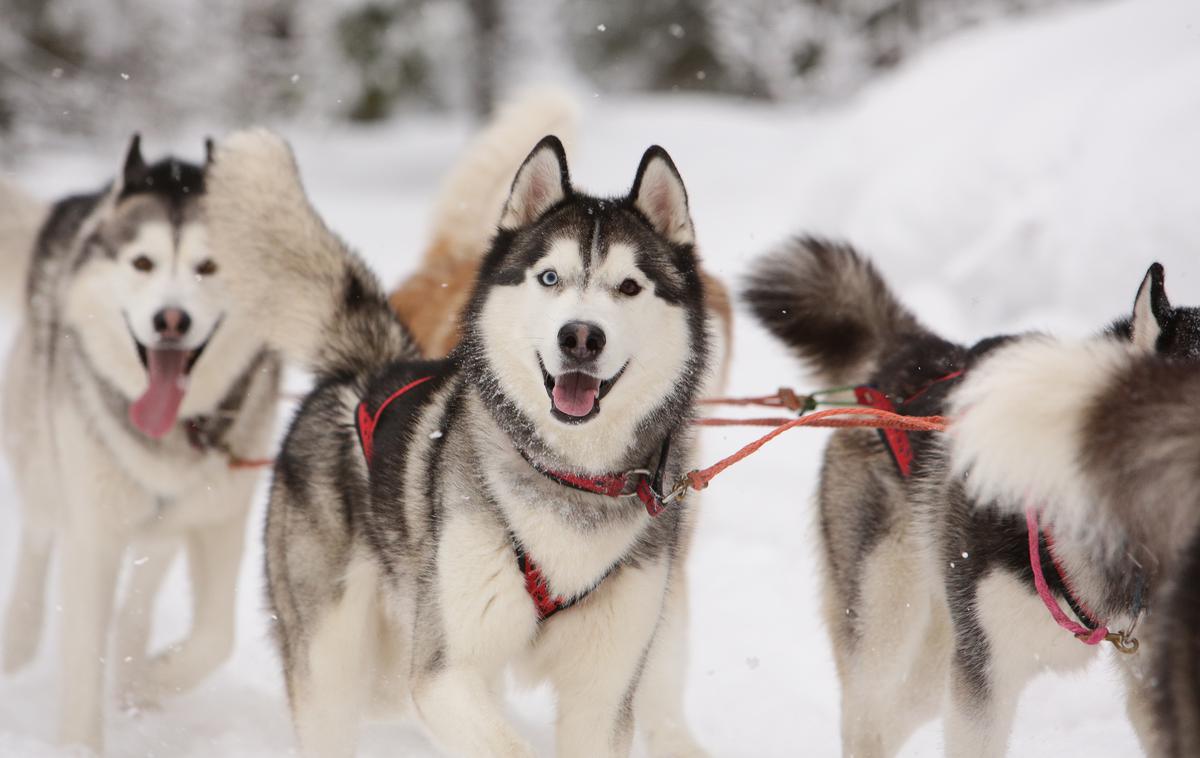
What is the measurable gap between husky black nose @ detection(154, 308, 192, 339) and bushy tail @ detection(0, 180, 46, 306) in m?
1.57

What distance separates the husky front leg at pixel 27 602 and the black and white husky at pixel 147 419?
592 mm

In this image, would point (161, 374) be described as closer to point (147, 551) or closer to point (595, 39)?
point (147, 551)

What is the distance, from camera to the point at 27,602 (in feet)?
13.9

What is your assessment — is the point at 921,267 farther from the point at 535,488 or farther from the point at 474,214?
the point at 535,488

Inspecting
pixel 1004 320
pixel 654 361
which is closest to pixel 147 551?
pixel 654 361

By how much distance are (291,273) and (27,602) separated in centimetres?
203

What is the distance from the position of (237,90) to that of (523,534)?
15.3m

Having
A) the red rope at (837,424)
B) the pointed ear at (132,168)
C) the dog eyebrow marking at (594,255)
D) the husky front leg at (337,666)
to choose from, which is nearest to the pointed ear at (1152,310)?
the red rope at (837,424)

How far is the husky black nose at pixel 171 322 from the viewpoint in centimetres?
343

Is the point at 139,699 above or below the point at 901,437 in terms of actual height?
below

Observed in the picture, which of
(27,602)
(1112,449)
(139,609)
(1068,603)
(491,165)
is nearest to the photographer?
(1112,449)

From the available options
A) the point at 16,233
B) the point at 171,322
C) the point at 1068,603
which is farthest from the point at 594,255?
the point at 16,233

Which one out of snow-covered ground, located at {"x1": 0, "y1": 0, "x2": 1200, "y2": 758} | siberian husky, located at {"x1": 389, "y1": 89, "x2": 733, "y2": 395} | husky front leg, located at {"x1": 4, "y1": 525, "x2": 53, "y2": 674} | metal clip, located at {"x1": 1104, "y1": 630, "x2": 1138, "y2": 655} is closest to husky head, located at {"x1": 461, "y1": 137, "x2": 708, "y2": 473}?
snow-covered ground, located at {"x1": 0, "y1": 0, "x2": 1200, "y2": 758}

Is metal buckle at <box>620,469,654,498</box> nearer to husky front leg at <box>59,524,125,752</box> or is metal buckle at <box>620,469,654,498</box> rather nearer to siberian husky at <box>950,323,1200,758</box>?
siberian husky at <box>950,323,1200,758</box>
